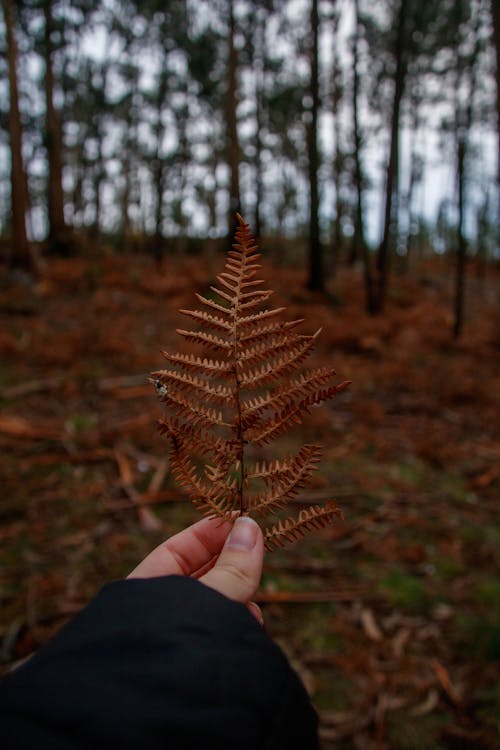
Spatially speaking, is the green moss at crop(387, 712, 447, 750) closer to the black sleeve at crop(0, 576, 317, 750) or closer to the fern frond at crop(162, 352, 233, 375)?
the black sleeve at crop(0, 576, 317, 750)

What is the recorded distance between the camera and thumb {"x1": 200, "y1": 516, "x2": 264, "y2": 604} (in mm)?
998

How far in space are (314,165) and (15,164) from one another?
7.06m

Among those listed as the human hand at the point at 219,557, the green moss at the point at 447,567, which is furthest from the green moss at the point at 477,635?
the human hand at the point at 219,557

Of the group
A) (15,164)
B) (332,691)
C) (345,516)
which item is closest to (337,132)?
(15,164)

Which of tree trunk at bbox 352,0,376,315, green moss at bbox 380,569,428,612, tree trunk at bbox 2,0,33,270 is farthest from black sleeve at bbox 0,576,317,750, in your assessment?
tree trunk at bbox 2,0,33,270

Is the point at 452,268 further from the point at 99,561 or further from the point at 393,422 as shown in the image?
the point at 99,561

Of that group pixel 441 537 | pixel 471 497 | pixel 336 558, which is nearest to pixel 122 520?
pixel 336 558

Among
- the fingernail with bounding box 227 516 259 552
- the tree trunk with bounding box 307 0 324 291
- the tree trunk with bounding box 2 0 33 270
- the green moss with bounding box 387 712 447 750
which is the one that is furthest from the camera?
the tree trunk with bounding box 307 0 324 291

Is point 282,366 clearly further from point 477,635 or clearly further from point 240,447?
point 477,635

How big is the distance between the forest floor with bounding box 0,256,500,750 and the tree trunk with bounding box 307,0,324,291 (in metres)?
3.20

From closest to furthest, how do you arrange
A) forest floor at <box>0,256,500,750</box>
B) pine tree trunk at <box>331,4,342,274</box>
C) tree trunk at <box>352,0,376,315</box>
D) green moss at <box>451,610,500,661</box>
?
forest floor at <box>0,256,500,750</box>
green moss at <box>451,610,500,661</box>
tree trunk at <box>352,0,376,315</box>
pine tree trunk at <box>331,4,342,274</box>

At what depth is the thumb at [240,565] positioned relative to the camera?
39.3 inches

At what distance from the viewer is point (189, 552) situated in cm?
119

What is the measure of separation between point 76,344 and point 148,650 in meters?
8.20
